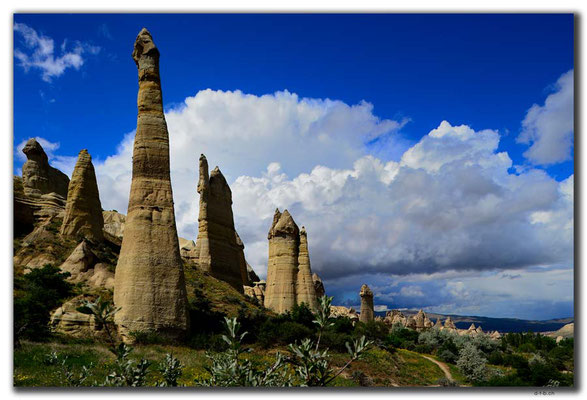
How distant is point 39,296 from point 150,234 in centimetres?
426

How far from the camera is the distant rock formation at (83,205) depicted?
85.2ft

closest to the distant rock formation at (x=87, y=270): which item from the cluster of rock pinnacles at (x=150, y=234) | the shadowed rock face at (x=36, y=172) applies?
the cluster of rock pinnacles at (x=150, y=234)

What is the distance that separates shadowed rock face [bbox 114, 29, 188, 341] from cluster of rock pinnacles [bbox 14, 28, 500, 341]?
0.04m

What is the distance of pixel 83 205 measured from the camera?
26594mm

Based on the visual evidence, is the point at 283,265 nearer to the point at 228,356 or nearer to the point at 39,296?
the point at 39,296

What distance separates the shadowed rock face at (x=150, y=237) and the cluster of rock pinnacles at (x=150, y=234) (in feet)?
0.12

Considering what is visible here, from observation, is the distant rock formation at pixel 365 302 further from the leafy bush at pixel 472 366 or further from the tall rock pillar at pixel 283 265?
the leafy bush at pixel 472 366

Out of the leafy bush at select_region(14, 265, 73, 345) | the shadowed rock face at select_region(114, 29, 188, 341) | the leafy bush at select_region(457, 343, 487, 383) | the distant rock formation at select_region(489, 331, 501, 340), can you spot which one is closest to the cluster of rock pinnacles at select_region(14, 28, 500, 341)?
the shadowed rock face at select_region(114, 29, 188, 341)

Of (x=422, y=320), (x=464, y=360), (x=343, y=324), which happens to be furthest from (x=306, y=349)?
(x=422, y=320)

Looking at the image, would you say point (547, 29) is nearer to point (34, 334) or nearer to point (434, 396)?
point (434, 396)

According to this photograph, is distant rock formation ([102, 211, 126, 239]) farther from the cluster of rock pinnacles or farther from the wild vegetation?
the wild vegetation

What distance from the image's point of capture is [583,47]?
29.2 ft

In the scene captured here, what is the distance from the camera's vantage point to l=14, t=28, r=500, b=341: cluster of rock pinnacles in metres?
15.8

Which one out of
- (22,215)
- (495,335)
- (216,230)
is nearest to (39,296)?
(22,215)
